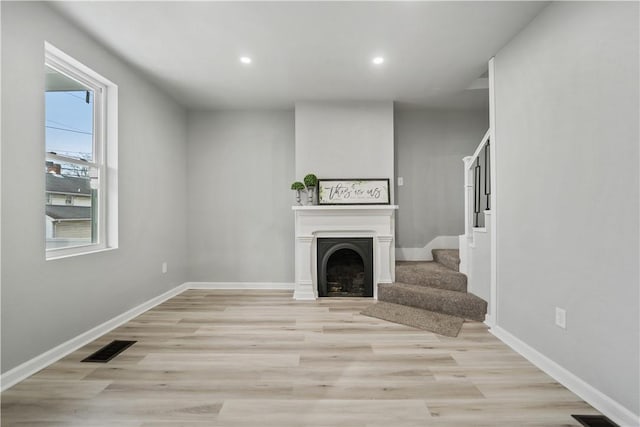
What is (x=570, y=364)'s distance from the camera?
77.5 inches

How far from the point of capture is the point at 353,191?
4.12 meters

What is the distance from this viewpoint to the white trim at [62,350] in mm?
1940

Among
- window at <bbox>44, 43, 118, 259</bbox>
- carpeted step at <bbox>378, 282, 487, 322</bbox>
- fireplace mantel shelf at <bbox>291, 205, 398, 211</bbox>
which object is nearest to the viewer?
window at <bbox>44, 43, 118, 259</bbox>

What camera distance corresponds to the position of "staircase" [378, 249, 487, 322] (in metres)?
3.17

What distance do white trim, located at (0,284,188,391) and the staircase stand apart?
2.70 m

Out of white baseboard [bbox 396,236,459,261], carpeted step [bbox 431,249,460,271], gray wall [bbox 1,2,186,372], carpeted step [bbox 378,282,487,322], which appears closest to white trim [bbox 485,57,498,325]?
carpeted step [bbox 378,282,487,322]

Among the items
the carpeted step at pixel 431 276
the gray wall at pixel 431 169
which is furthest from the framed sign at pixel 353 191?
the carpeted step at pixel 431 276

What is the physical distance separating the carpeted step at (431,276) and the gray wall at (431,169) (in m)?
0.67

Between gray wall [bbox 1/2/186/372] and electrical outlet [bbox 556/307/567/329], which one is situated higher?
gray wall [bbox 1/2/186/372]

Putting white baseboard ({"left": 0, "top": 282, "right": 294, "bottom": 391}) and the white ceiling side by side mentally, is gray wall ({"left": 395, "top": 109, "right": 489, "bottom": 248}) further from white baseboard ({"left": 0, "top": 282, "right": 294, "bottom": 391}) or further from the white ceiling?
white baseboard ({"left": 0, "top": 282, "right": 294, "bottom": 391})

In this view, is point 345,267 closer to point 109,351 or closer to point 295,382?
point 295,382

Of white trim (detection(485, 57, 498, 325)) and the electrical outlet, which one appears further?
white trim (detection(485, 57, 498, 325))

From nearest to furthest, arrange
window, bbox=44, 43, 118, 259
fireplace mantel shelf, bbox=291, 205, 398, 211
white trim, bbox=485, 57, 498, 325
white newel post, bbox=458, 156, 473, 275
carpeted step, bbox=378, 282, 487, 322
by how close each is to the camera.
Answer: window, bbox=44, 43, 118, 259
white trim, bbox=485, 57, 498, 325
carpeted step, bbox=378, 282, 487, 322
white newel post, bbox=458, 156, 473, 275
fireplace mantel shelf, bbox=291, 205, 398, 211

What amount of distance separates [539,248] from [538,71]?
1.27m
